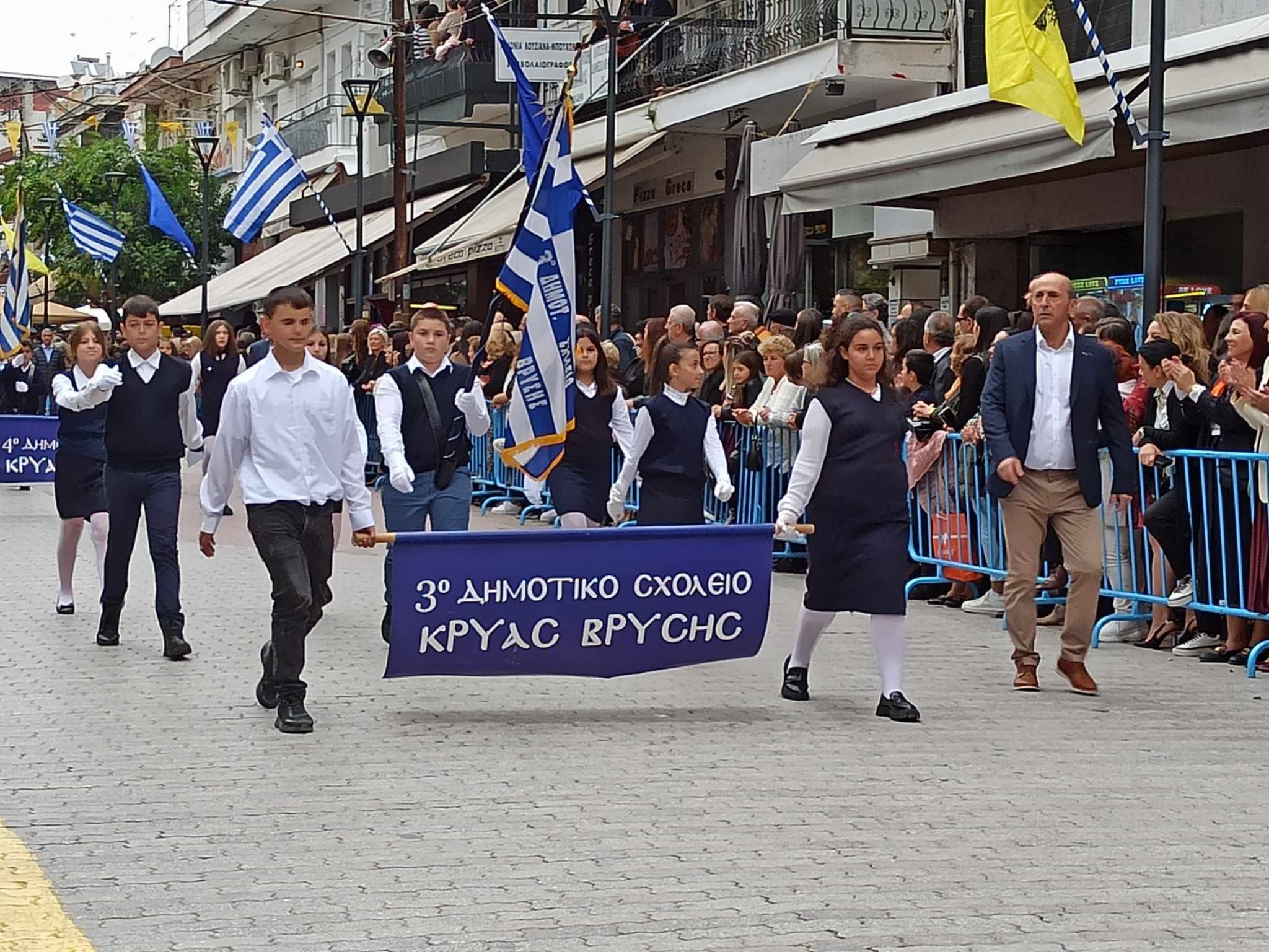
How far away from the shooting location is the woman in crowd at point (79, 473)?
12.0 metres

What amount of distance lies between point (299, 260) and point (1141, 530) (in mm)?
27299

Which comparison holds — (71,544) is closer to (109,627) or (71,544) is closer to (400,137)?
(109,627)

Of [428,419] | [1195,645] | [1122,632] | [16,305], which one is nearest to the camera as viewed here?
[428,419]

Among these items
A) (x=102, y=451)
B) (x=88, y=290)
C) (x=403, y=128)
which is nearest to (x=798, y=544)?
(x=102, y=451)

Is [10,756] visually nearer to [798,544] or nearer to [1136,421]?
[1136,421]

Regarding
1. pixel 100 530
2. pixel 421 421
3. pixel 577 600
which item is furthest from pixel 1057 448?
pixel 100 530

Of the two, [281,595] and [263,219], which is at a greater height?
[263,219]

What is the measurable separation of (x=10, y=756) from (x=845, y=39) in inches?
615

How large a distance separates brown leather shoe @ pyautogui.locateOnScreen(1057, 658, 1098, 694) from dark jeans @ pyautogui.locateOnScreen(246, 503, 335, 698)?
343 centimetres

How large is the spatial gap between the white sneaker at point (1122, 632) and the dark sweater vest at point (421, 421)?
147 inches

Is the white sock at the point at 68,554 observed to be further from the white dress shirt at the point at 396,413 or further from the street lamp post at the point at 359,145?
the street lamp post at the point at 359,145

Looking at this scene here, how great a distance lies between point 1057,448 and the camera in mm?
9375

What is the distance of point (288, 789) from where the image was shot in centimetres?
717

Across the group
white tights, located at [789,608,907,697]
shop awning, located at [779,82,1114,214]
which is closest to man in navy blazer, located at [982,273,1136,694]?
white tights, located at [789,608,907,697]
